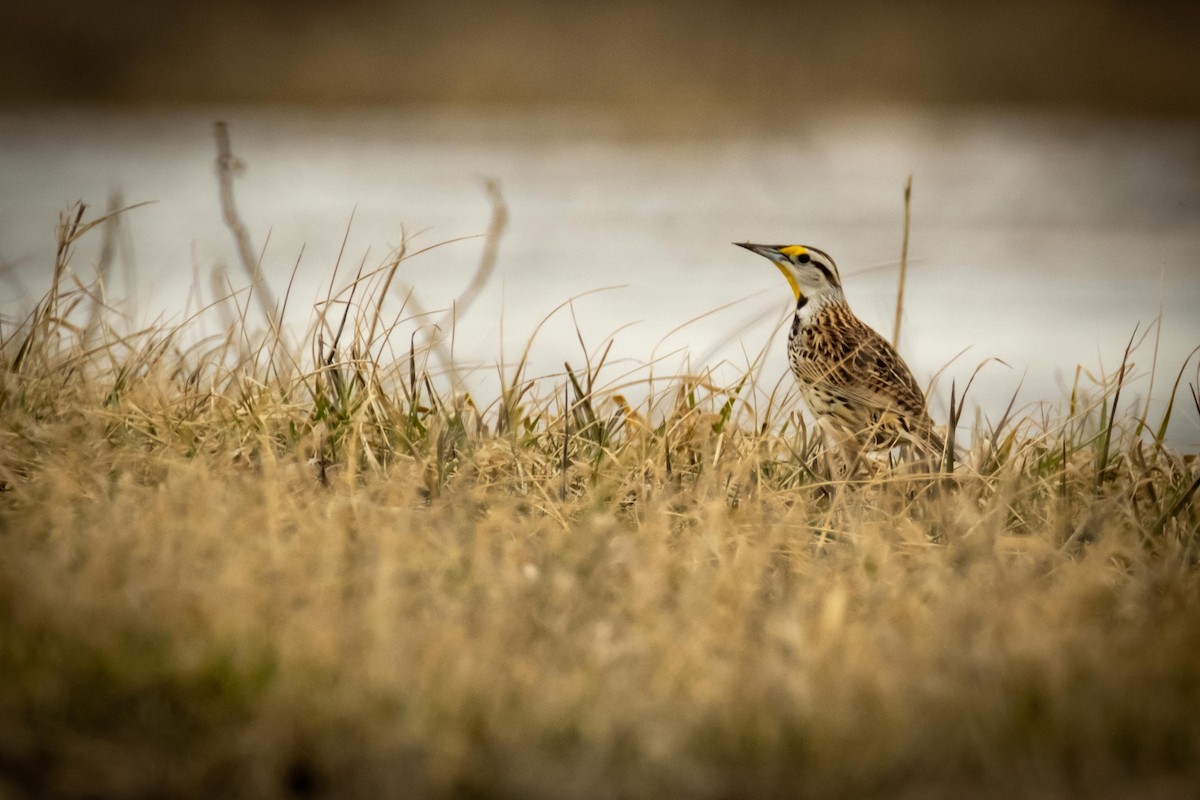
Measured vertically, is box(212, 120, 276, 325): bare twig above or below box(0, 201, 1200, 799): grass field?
above

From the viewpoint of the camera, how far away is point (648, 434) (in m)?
3.55

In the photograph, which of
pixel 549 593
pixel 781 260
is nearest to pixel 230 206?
pixel 781 260

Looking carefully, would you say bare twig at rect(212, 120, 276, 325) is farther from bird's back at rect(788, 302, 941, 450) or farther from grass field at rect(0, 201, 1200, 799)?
bird's back at rect(788, 302, 941, 450)

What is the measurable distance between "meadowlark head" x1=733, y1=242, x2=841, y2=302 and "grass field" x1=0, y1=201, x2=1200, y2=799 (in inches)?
39.5

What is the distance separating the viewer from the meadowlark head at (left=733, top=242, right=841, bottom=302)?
15.3ft

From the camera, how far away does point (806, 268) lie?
4668 mm

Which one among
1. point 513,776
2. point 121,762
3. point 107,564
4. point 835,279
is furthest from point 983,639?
point 835,279

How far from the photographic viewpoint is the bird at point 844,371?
370cm

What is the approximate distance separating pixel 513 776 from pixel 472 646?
34cm

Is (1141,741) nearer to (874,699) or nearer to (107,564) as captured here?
(874,699)

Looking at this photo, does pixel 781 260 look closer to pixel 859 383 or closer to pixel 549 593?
pixel 859 383

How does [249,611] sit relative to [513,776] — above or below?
above

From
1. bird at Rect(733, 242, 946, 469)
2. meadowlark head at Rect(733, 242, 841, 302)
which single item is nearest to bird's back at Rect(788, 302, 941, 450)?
bird at Rect(733, 242, 946, 469)

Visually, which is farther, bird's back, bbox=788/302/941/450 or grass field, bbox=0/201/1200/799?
bird's back, bbox=788/302/941/450
